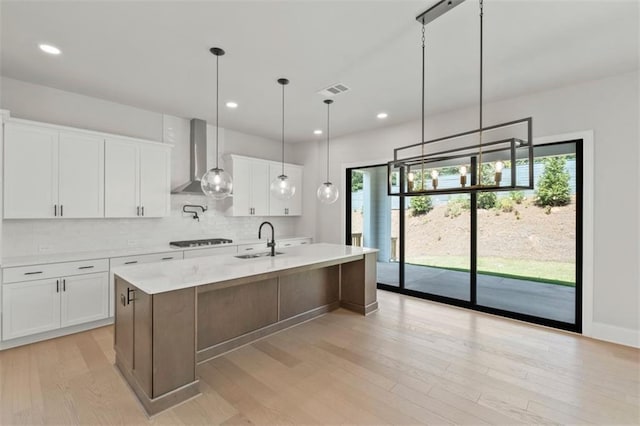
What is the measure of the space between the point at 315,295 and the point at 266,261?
1103 millimetres

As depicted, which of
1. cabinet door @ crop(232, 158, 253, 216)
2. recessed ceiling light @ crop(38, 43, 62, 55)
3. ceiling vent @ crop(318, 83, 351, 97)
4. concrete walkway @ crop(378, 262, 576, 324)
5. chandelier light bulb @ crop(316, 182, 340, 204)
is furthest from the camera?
cabinet door @ crop(232, 158, 253, 216)

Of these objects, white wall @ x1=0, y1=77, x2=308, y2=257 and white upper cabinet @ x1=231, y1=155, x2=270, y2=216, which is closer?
white wall @ x1=0, y1=77, x2=308, y2=257

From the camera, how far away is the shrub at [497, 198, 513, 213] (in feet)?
13.7

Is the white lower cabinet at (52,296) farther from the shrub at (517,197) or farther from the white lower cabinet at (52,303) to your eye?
the shrub at (517,197)

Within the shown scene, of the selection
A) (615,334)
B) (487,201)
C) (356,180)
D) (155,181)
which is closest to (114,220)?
(155,181)

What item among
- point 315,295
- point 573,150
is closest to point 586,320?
point 573,150

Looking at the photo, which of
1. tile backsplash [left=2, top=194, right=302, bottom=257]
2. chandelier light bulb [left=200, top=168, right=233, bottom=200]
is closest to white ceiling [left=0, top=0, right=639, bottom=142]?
chandelier light bulb [left=200, top=168, right=233, bottom=200]

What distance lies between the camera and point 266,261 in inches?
129

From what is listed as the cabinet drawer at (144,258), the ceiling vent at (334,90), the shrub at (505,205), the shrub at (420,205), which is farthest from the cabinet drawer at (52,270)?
the shrub at (505,205)

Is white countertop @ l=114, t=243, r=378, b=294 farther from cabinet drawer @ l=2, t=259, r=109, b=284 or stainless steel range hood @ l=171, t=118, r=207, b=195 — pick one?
stainless steel range hood @ l=171, t=118, r=207, b=195

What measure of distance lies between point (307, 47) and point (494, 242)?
3.57 meters

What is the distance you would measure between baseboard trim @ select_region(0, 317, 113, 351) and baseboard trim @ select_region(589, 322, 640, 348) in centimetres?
570

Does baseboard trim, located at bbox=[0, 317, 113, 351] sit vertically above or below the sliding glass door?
below

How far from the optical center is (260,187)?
578 cm
